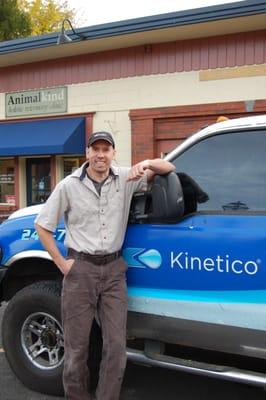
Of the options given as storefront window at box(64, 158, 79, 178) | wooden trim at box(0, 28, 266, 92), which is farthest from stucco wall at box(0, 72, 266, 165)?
storefront window at box(64, 158, 79, 178)

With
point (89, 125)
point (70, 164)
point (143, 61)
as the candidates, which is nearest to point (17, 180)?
point (70, 164)

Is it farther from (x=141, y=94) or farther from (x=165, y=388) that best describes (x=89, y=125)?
(x=165, y=388)

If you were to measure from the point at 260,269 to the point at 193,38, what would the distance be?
345 inches

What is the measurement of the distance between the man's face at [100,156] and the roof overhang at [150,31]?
7082 mm

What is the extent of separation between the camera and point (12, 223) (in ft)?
13.3

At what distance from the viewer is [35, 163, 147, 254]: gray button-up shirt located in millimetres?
3361

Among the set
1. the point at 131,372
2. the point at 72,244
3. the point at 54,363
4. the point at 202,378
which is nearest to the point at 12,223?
the point at 72,244

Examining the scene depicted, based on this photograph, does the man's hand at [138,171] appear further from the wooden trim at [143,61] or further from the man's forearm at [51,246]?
the wooden trim at [143,61]

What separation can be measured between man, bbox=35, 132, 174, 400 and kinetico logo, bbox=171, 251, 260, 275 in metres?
0.41

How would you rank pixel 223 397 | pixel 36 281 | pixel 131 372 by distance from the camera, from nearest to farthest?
pixel 223 397, pixel 36 281, pixel 131 372

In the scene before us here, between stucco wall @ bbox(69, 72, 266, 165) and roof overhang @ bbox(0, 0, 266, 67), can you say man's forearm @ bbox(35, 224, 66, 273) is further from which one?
stucco wall @ bbox(69, 72, 266, 165)

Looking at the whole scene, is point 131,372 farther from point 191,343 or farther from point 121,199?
point 121,199

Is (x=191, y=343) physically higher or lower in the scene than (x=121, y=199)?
lower

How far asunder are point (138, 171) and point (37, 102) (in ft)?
33.7
